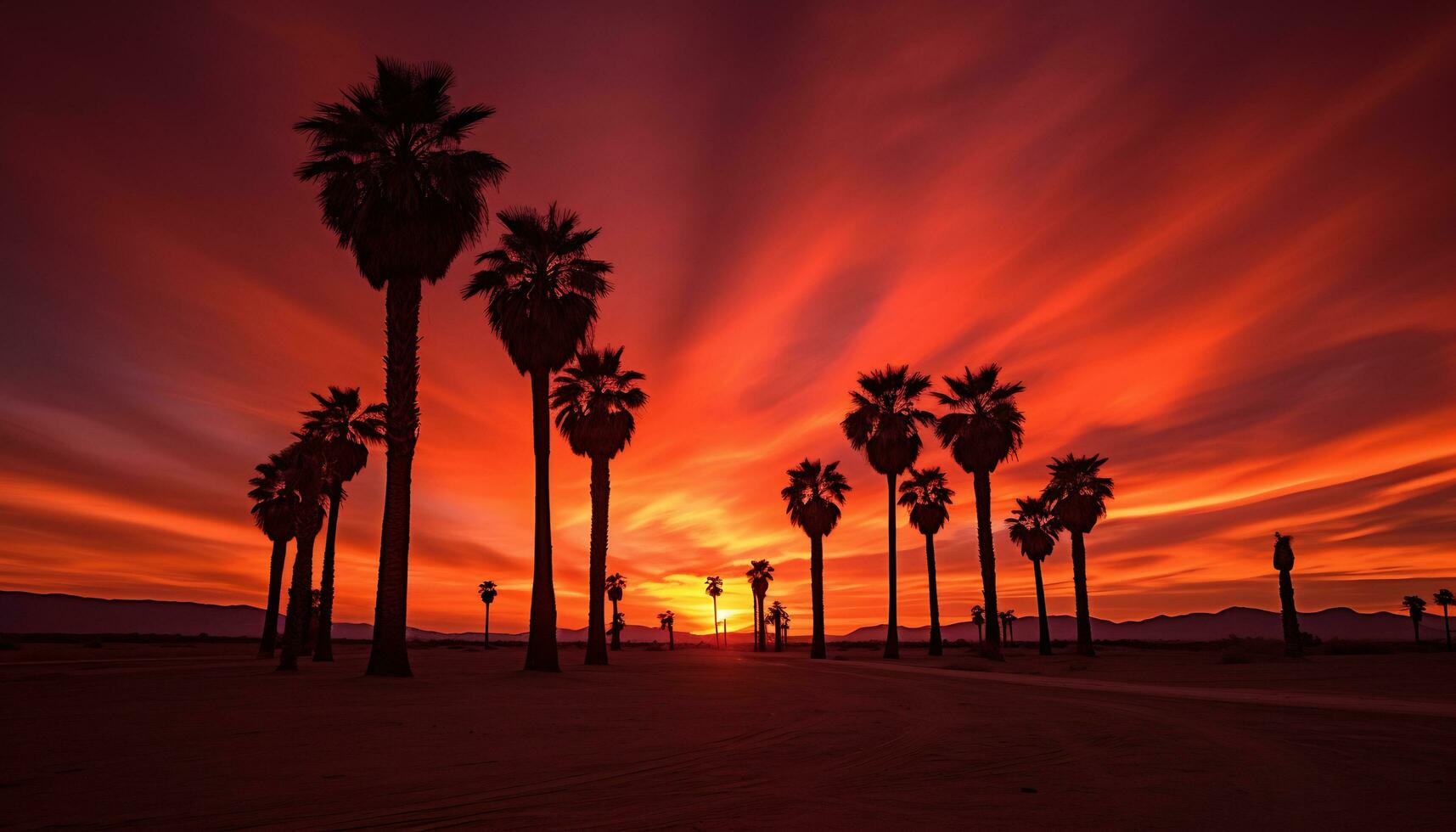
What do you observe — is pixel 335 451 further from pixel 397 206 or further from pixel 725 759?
pixel 725 759

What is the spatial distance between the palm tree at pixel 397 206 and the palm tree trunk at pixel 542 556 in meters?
5.48

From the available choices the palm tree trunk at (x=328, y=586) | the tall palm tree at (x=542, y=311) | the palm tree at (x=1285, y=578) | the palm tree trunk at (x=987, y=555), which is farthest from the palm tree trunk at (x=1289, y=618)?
the palm tree trunk at (x=328, y=586)

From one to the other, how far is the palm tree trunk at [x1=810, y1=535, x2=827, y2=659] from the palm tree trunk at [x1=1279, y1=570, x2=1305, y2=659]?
27296 mm

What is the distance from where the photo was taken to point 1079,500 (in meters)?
56.0

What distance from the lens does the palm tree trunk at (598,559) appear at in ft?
122

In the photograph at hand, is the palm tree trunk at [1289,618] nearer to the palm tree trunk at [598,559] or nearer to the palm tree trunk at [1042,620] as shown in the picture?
the palm tree trunk at [1042,620]

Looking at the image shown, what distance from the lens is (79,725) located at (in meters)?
11.2

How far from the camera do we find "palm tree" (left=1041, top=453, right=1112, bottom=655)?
54.2 meters

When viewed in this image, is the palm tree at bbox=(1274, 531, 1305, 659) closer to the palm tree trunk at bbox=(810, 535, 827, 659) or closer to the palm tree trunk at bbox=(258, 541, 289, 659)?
the palm tree trunk at bbox=(810, 535, 827, 659)

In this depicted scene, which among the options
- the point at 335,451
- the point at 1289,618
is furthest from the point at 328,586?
the point at 1289,618

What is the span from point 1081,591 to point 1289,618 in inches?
477

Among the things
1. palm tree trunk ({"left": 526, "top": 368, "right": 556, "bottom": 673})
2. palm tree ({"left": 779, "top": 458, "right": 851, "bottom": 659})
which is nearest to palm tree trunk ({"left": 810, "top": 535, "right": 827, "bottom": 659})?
palm tree ({"left": 779, "top": 458, "right": 851, "bottom": 659})

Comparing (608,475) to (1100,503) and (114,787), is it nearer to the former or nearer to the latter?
(114,787)

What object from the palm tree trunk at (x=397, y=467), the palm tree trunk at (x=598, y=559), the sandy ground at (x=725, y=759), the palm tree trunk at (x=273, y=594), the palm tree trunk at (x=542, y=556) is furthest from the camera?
the palm tree trunk at (x=273, y=594)
